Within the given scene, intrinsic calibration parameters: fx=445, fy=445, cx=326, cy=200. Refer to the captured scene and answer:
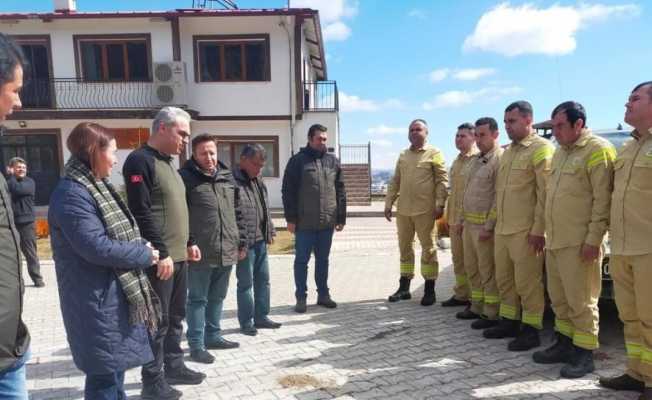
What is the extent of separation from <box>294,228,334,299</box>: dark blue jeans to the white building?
31.1ft

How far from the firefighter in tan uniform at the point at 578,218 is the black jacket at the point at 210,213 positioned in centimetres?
268

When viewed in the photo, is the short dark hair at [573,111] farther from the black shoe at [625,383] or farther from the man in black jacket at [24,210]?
the man in black jacket at [24,210]

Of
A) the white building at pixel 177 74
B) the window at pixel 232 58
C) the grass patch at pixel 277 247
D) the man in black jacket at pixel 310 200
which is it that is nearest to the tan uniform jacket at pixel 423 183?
the man in black jacket at pixel 310 200

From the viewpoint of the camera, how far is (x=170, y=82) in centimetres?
1400

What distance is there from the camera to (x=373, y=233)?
1107cm

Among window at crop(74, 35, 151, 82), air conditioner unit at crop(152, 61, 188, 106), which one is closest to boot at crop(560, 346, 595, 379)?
air conditioner unit at crop(152, 61, 188, 106)

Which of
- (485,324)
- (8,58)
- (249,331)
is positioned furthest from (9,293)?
(485,324)

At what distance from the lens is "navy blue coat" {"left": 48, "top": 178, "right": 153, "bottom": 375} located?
7.18 ft

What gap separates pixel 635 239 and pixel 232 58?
13.4m

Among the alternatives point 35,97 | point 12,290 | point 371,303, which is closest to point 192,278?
point 12,290

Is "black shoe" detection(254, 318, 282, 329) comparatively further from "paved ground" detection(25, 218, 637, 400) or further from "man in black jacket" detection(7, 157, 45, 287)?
"man in black jacket" detection(7, 157, 45, 287)

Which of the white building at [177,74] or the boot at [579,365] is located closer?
the boot at [579,365]

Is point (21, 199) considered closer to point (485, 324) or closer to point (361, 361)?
point (361, 361)

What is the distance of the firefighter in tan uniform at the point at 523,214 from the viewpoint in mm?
3945
